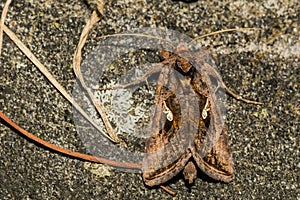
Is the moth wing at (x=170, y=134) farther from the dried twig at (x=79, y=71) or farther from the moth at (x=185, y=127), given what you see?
the dried twig at (x=79, y=71)

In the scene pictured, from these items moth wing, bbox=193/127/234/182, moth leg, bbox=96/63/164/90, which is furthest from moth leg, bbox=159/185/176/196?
moth leg, bbox=96/63/164/90

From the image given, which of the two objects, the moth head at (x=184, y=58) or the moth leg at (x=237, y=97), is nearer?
the moth head at (x=184, y=58)

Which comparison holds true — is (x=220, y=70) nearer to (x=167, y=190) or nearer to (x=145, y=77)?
(x=145, y=77)

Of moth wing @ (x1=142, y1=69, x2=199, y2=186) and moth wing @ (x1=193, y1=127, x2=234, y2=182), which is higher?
moth wing @ (x1=142, y1=69, x2=199, y2=186)

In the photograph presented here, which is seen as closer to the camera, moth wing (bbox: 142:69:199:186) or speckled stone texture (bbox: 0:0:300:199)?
moth wing (bbox: 142:69:199:186)

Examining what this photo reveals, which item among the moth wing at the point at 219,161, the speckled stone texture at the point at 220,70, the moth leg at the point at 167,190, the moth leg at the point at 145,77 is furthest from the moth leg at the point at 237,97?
the moth leg at the point at 167,190

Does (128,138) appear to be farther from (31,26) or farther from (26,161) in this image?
(31,26)

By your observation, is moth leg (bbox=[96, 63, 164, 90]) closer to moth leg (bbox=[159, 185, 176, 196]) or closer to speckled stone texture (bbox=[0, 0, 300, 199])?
speckled stone texture (bbox=[0, 0, 300, 199])

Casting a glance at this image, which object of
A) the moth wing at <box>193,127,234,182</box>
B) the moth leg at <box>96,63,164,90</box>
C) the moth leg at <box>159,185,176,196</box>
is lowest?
the moth leg at <box>159,185,176,196</box>
